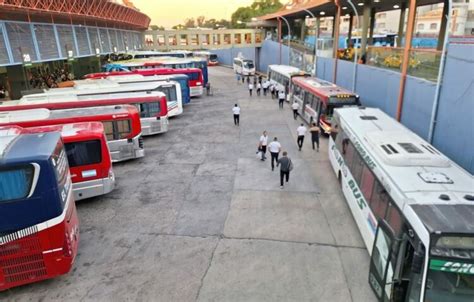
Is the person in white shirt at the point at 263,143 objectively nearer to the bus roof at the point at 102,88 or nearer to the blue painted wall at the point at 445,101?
the blue painted wall at the point at 445,101

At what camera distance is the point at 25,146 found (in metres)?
7.82

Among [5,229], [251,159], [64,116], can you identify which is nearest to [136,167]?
[64,116]

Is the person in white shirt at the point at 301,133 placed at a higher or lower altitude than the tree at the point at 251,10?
lower

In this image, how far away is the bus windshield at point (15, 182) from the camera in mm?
7043

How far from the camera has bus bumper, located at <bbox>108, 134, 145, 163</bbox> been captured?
50.7 feet

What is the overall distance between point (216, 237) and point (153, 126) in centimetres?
1190

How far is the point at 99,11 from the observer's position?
127 ft

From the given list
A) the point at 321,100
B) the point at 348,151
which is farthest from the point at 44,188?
the point at 321,100

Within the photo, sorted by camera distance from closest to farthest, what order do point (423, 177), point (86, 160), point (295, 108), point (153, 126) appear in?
point (423, 177) < point (86, 160) < point (153, 126) < point (295, 108)

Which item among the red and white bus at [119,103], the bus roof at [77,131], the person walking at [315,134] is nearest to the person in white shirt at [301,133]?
the person walking at [315,134]

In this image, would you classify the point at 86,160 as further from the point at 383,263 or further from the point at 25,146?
the point at 383,263

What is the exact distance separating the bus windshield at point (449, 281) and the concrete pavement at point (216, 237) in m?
2.34

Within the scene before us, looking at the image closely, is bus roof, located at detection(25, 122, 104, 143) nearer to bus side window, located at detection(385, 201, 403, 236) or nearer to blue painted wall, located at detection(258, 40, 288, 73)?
bus side window, located at detection(385, 201, 403, 236)

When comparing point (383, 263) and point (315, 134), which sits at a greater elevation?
point (383, 263)
